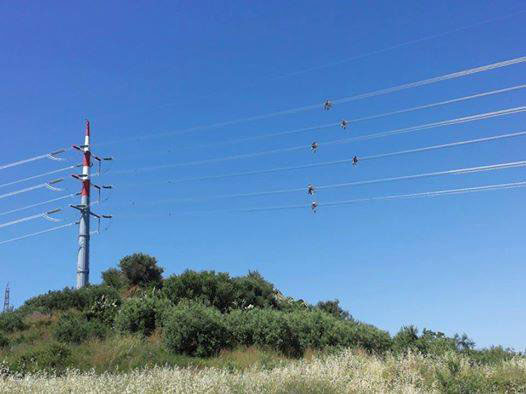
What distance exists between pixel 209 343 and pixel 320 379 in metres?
9.83

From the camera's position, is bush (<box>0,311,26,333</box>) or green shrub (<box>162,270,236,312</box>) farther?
green shrub (<box>162,270,236,312</box>)

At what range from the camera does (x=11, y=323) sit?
2612cm

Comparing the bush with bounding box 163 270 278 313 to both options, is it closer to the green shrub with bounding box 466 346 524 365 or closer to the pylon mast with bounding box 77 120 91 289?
the pylon mast with bounding box 77 120 91 289

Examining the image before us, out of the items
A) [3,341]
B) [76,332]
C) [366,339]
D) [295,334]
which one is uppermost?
[76,332]

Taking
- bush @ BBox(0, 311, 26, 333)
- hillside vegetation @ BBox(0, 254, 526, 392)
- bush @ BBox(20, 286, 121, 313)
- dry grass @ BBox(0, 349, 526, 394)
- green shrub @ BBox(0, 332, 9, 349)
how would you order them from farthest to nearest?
bush @ BBox(20, 286, 121, 313), bush @ BBox(0, 311, 26, 333), green shrub @ BBox(0, 332, 9, 349), hillside vegetation @ BBox(0, 254, 526, 392), dry grass @ BBox(0, 349, 526, 394)

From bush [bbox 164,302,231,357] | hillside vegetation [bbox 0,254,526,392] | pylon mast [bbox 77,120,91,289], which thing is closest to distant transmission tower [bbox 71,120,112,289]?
pylon mast [bbox 77,120,91,289]

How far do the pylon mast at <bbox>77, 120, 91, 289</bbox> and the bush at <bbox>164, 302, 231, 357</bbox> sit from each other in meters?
18.6

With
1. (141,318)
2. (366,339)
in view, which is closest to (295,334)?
(366,339)

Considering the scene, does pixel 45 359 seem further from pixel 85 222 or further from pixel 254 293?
pixel 85 222

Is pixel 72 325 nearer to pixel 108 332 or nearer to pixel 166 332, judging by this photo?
pixel 108 332

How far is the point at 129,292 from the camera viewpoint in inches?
1388

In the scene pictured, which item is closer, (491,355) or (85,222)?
(491,355)

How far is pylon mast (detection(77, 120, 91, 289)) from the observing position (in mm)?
39344

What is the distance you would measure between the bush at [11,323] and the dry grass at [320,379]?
15.2m
